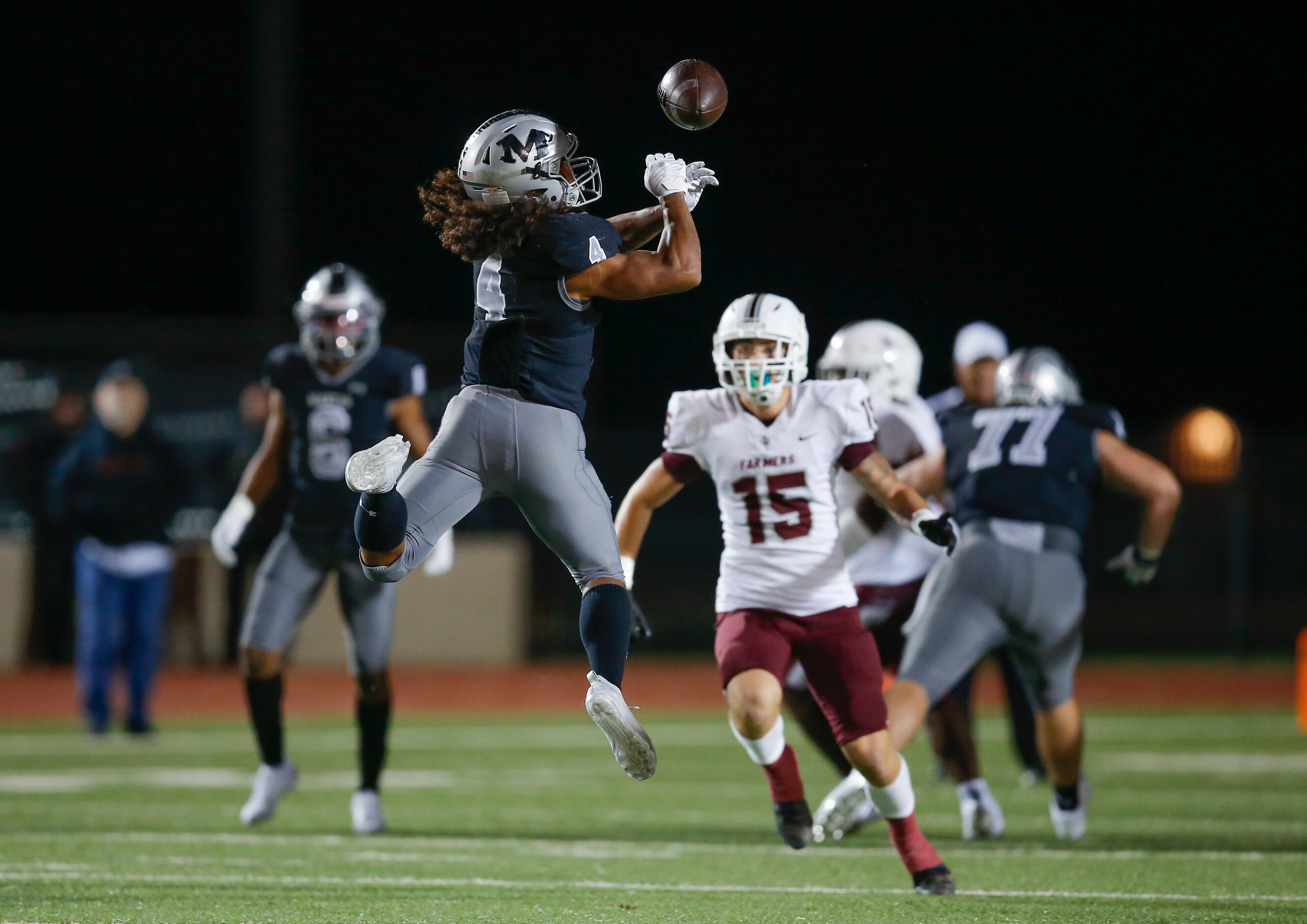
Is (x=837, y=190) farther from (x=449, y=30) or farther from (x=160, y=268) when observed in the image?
(x=160, y=268)

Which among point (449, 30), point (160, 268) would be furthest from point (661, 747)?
point (160, 268)

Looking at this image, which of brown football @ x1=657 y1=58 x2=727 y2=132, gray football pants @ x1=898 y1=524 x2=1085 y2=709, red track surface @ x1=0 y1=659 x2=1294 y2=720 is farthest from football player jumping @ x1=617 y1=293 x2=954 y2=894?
red track surface @ x1=0 y1=659 x2=1294 y2=720

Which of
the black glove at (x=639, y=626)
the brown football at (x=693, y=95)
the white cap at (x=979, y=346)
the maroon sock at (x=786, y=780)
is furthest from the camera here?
the white cap at (x=979, y=346)

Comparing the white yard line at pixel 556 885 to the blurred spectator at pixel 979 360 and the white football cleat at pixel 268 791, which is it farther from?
the blurred spectator at pixel 979 360

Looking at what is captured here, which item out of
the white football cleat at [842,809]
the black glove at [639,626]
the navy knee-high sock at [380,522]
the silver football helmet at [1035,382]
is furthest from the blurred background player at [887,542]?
the navy knee-high sock at [380,522]

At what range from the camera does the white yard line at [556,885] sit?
203 inches

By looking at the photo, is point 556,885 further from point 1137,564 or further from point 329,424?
A: point 1137,564

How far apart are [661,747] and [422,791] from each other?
2350mm

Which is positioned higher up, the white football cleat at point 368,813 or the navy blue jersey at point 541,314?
the navy blue jersey at point 541,314

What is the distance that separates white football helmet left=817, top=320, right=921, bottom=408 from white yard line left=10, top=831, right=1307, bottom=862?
1879 mm

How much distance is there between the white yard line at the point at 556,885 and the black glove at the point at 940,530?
1034 mm

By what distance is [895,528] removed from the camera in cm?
713

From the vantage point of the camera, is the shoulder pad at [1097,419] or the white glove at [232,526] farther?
the white glove at [232,526]

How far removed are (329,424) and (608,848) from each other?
1.92 metres
